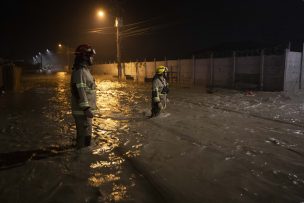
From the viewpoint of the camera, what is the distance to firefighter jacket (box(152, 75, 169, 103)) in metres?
8.55

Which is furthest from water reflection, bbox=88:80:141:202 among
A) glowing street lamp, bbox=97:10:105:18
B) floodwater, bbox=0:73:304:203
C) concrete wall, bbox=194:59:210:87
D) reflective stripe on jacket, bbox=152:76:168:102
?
glowing street lamp, bbox=97:10:105:18

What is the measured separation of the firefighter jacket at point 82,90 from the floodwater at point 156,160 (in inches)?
37.7

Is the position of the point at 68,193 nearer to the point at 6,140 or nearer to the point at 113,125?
the point at 6,140

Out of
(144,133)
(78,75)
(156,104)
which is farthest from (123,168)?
(156,104)

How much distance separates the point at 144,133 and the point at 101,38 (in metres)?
60.6

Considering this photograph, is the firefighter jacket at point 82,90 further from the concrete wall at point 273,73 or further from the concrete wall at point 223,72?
the concrete wall at point 223,72

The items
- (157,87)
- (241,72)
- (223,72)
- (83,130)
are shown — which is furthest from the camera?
(223,72)

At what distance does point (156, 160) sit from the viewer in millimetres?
5125

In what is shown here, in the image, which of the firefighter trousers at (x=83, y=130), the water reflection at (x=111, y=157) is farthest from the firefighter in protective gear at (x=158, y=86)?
the firefighter trousers at (x=83, y=130)

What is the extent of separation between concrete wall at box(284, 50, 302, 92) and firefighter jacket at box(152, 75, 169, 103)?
10.3m

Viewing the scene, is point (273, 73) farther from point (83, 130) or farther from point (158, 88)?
point (83, 130)

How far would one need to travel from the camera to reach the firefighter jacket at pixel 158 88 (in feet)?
28.0

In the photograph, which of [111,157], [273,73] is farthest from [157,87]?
[273,73]

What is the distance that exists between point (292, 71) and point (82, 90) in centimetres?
1501
